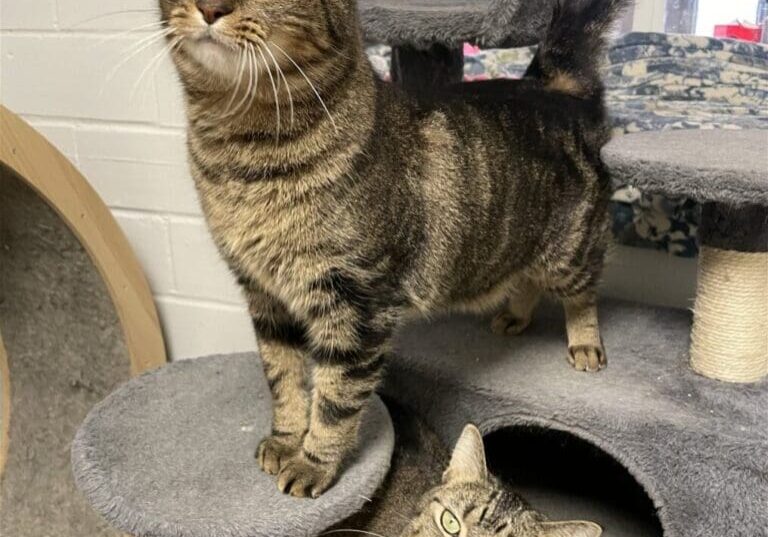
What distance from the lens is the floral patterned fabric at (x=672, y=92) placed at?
170cm

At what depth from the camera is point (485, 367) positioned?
57.3 inches

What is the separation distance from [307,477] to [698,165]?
72 centimetres

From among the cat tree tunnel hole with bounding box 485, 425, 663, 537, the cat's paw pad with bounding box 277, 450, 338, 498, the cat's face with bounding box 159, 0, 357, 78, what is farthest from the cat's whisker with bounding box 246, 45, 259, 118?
the cat tree tunnel hole with bounding box 485, 425, 663, 537

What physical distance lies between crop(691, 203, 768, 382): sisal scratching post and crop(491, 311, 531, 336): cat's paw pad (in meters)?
0.35

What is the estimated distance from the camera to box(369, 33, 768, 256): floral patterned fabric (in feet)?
5.58

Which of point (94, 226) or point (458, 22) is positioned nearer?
point (458, 22)

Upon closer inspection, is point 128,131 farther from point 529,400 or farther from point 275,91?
point 529,400

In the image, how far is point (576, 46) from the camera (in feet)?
4.77

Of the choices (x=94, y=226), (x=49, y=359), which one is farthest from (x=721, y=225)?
(x=49, y=359)

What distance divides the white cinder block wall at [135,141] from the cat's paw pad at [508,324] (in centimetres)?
35

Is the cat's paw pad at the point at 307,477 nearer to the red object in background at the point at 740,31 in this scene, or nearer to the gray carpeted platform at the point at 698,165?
the gray carpeted platform at the point at 698,165

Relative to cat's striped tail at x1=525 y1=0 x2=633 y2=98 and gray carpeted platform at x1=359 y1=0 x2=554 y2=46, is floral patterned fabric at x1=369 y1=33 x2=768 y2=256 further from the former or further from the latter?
gray carpeted platform at x1=359 y1=0 x2=554 y2=46

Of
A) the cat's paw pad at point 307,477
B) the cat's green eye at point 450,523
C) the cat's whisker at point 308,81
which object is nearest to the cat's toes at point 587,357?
the cat's green eye at point 450,523

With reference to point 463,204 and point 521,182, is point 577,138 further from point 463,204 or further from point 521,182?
point 463,204
